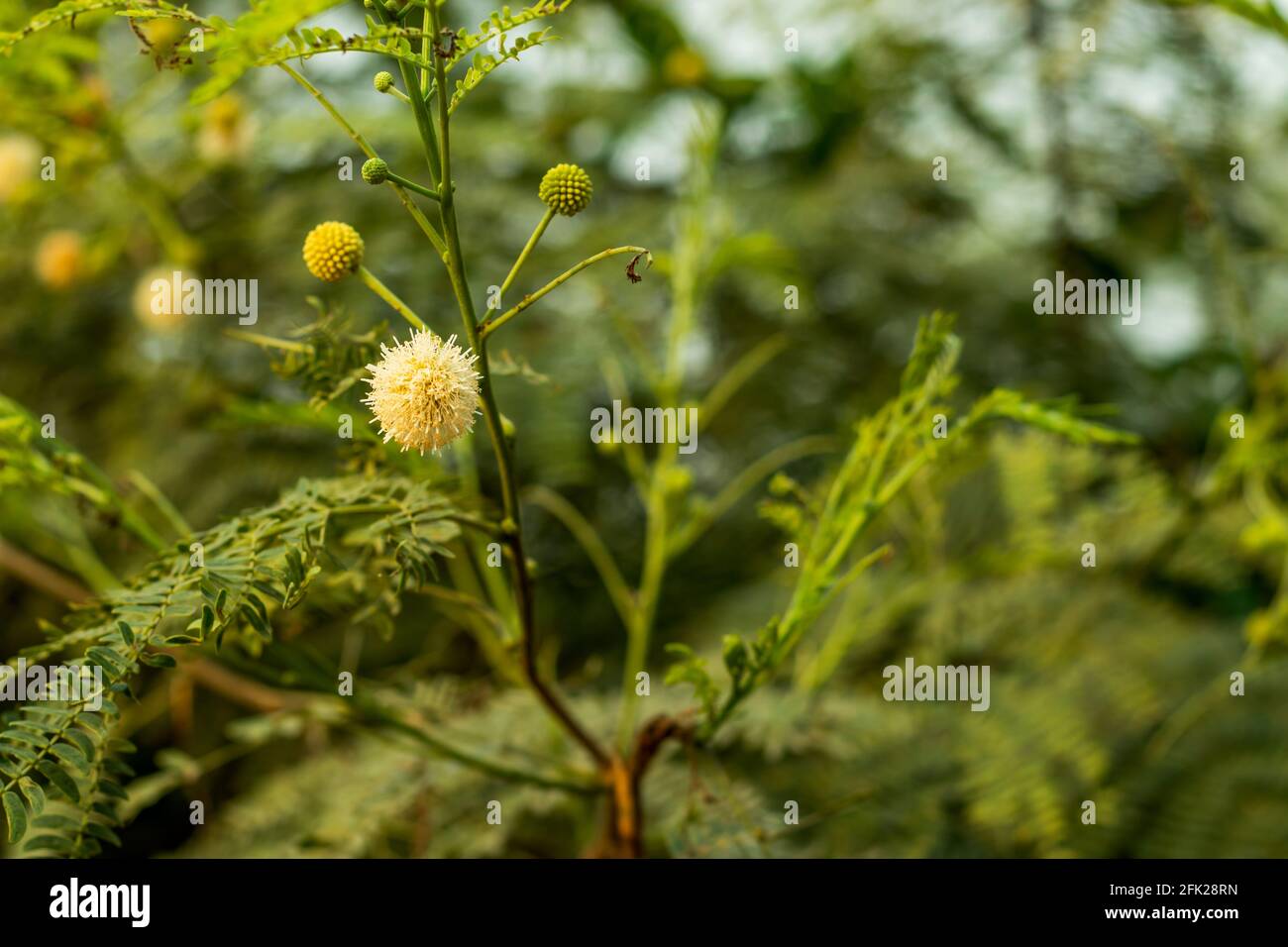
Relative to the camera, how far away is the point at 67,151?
1069mm

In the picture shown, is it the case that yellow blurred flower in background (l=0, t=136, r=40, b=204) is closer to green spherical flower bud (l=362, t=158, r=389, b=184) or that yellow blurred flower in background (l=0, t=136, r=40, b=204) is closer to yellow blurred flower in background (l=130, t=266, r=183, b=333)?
yellow blurred flower in background (l=130, t=266, r=183, b=333)

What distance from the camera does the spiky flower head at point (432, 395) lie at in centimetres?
40

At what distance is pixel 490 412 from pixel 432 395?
3 cm

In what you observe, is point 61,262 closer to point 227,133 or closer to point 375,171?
point 227,133

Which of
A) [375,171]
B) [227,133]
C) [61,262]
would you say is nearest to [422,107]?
[375,171]

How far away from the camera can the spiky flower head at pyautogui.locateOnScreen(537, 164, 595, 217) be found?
382 mm

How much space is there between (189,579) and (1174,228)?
141 cm

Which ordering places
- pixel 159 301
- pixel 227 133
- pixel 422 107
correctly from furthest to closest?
pixel 227 133
pixel 159 301
pixel 422 107

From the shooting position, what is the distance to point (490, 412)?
387mm

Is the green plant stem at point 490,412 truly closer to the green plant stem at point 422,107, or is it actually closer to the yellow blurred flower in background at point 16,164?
the green plant stem at point 422,107

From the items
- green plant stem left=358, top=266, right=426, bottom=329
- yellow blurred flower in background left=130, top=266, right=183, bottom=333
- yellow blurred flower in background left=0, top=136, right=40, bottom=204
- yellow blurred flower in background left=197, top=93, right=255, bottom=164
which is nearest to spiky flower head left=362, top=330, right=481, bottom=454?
green plant stem left=358, top=266, right=426, bottom=329

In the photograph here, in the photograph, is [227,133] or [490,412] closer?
[490,412]
